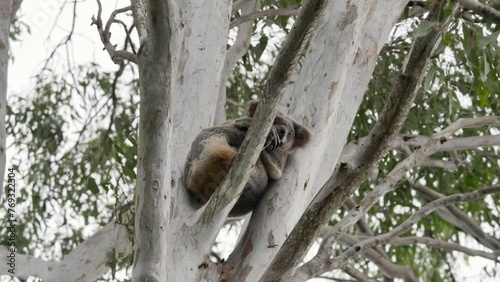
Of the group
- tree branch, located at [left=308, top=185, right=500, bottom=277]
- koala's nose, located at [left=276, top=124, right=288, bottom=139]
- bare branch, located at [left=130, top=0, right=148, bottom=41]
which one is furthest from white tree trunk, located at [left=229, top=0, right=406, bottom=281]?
bare branch, located at [left=130, top=0, right=148, bottom=41]

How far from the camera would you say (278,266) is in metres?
2.84

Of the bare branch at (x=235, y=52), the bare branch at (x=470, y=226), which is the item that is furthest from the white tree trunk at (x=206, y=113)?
the bare branch at (x=470, y=226)

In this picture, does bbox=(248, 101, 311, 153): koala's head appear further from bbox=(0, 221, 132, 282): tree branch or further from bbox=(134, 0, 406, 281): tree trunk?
bbox=(0, 221, 132, 282): tree branch

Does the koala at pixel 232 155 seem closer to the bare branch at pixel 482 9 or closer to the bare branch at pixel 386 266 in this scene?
the bare branch at pixel 482 9

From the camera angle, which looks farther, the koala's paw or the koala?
the koala's paw

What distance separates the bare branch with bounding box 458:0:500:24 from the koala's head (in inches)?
34.0

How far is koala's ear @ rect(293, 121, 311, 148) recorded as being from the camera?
9.66ft

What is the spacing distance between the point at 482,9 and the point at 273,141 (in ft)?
3.32

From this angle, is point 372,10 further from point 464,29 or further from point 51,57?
point 51,57

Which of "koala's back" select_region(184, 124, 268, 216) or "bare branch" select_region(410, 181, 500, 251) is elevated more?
"bare branch" select_region(410, 181, 500, 251)

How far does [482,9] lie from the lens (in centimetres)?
317

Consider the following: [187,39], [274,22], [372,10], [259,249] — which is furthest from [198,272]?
[274,22]

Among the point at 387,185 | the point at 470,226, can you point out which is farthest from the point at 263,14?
the point at 470,226

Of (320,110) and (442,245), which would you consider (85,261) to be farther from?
(320,110)
